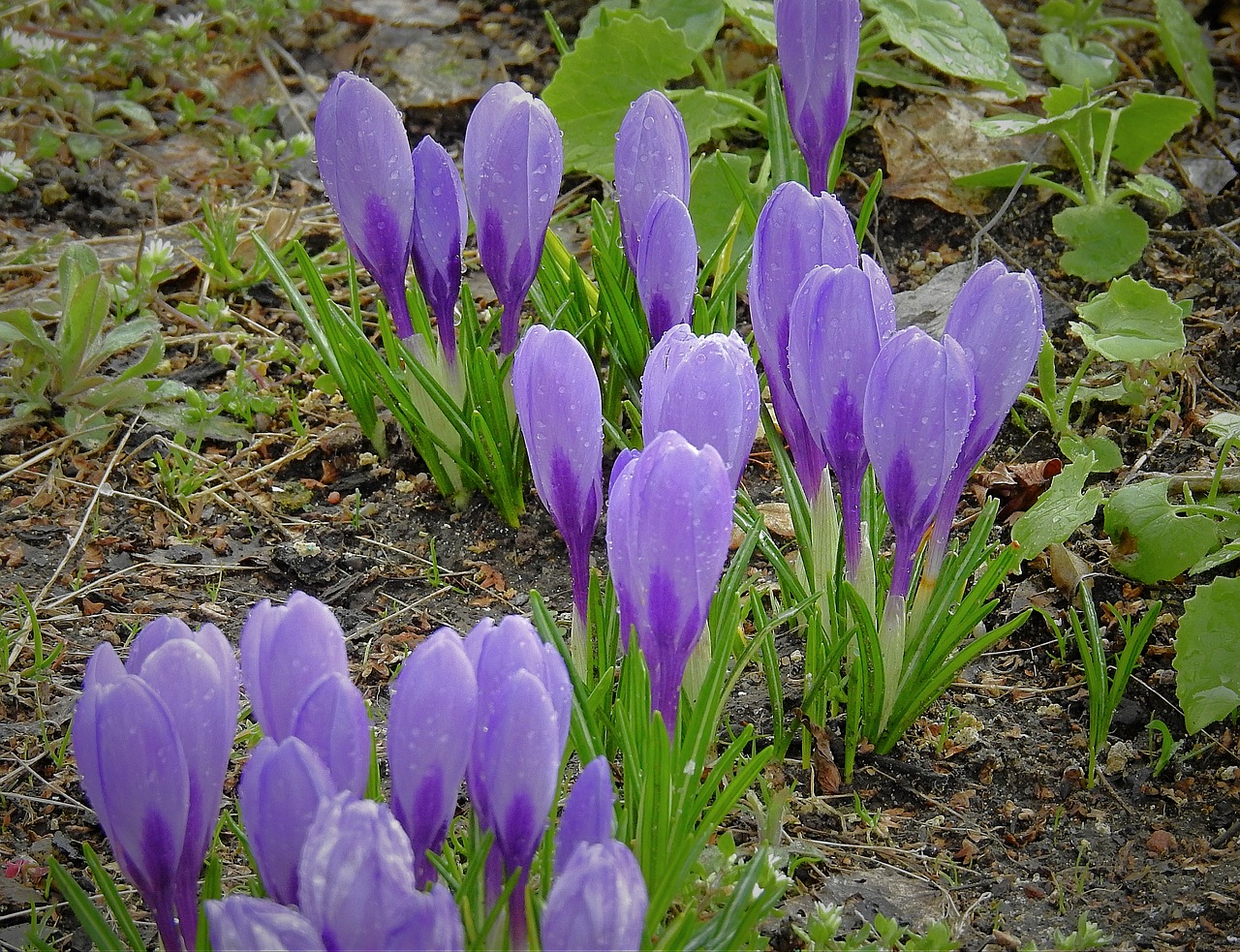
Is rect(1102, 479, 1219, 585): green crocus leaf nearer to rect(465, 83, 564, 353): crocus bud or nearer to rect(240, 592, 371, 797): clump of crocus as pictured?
rect(465, 83, 564, 353): crocus bud

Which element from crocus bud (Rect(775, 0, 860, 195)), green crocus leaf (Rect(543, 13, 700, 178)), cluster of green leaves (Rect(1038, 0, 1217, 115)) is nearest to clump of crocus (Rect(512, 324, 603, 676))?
crocus bud (Rect(775, 0, 860, 195))

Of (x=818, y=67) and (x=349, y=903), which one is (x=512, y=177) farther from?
(x=349, y=903)

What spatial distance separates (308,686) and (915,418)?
2.34ft

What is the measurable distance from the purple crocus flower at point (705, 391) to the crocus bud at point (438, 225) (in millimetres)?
687

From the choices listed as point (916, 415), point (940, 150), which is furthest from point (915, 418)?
point (940, 150)

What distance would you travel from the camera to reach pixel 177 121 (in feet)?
10.9

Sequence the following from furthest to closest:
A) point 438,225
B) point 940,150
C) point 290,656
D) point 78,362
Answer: point 940,150, point 78,362, point 438,225, point 290,656

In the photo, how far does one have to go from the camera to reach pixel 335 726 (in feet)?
3.81

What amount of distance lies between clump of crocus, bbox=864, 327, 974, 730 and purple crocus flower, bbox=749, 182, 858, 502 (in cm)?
20

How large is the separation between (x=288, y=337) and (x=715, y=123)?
1072mm

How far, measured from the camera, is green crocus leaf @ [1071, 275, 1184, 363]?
2182 millimetres

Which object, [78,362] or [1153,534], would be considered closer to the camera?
[1153,534]

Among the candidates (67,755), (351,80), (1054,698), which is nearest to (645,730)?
(1054,698)

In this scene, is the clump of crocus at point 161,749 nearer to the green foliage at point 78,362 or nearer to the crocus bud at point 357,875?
the crocus bud at point 357,875
